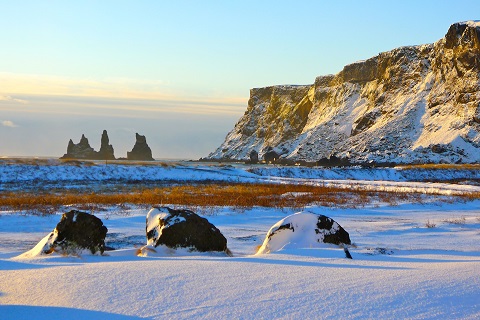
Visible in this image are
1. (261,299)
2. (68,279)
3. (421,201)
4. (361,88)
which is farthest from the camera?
(361,88)

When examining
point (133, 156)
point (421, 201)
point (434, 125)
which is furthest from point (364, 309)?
point (133, 156)

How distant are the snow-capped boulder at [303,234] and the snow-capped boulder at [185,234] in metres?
1.02

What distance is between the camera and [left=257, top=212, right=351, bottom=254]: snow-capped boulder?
33.4 feet

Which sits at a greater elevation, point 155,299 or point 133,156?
point 155,299

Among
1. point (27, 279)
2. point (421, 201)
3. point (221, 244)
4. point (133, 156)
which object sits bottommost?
point (133, 156)

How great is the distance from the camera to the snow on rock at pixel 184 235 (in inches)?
393

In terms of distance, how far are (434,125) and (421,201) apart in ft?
308

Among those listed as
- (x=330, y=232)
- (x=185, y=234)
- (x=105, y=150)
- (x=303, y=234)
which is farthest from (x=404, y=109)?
(x=185, y=234)

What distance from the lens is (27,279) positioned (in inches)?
219

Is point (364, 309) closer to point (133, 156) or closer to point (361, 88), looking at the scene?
point (361, 88)

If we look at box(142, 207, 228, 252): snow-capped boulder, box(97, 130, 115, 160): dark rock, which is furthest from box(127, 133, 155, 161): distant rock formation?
box(142, 207, 228, 252): snow-capped boulder

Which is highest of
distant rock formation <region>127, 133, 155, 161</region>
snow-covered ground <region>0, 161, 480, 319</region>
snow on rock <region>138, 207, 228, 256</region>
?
snow-covered ground <region>0, 161, 480, 319</region>

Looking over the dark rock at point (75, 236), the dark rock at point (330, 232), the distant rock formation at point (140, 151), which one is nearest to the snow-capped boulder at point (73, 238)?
the dark rock at point (75, 236)

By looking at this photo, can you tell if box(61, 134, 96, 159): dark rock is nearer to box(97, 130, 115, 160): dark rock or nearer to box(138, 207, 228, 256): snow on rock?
box(97, 130, 115, 160): dark rock
